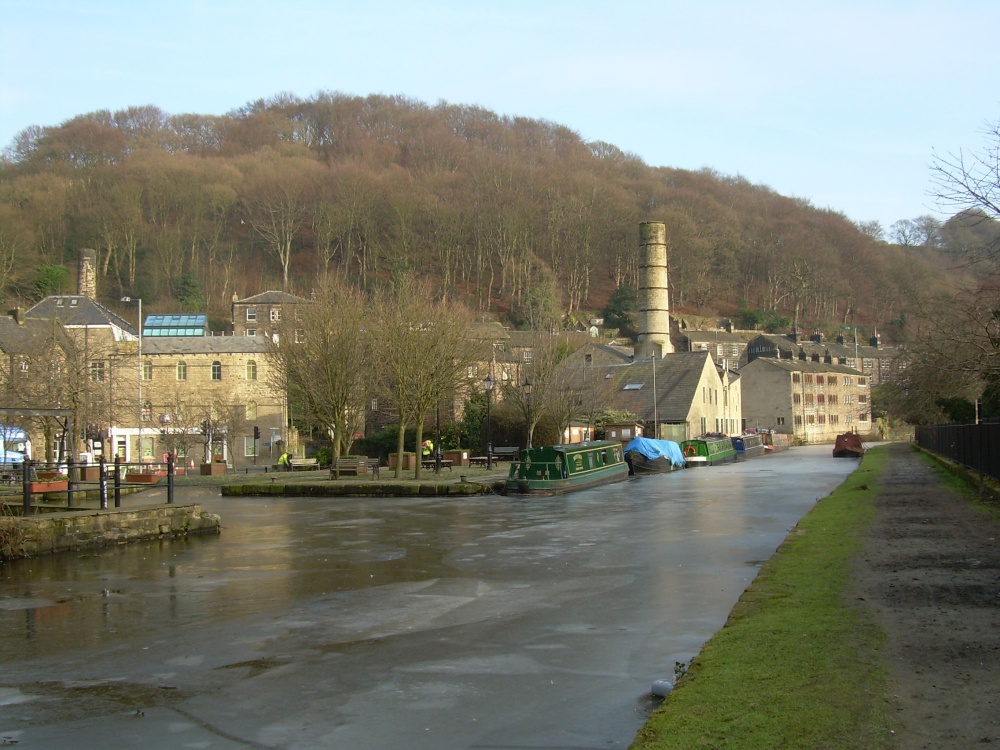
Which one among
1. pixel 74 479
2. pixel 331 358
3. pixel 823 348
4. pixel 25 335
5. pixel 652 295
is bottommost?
pixel 74 479

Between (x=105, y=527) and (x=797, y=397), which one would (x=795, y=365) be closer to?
(x=797, y=397)

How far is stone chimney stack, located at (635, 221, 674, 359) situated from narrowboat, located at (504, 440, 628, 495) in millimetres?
48541

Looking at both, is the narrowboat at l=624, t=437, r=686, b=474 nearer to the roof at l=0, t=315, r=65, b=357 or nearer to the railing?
the railing

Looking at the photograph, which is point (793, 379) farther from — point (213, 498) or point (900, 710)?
point (900, 710)

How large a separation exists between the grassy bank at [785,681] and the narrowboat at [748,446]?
6005 cm

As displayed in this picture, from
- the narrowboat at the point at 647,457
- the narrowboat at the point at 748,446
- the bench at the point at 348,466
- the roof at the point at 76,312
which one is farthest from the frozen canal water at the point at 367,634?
the narrowboat at the point at 748,446

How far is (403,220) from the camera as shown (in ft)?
333

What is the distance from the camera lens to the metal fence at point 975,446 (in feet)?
83.0

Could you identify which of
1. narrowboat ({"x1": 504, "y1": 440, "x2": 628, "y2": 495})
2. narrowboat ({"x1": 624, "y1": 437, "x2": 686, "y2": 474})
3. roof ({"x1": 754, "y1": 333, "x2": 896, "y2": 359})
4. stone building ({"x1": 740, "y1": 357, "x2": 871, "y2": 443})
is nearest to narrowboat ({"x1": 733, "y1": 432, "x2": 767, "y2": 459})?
narrowboat ({"x1": 624, "y1": 437, "x2": 686, "y2": 474})

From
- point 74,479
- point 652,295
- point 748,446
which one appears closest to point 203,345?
point 748,446

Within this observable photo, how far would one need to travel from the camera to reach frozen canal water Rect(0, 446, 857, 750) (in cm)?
788

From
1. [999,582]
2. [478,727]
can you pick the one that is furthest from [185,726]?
[999,582]

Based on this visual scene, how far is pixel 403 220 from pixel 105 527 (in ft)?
272

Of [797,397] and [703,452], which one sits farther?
[797,397]
